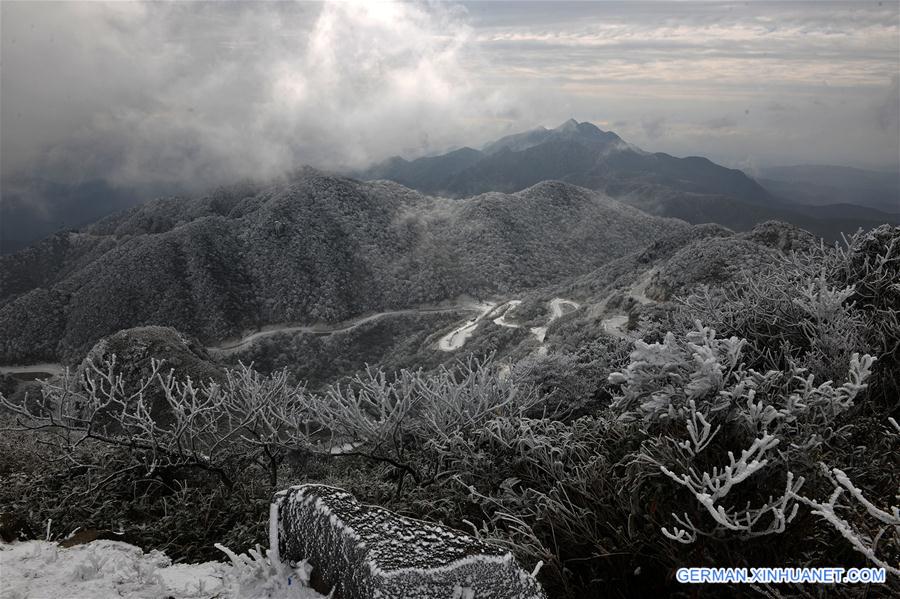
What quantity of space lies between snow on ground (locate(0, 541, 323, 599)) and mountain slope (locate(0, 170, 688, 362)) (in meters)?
65.2

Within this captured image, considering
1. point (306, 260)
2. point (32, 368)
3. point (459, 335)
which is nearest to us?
point (459, 335)

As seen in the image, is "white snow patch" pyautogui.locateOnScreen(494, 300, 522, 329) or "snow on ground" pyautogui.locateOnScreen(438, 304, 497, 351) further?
"white snow patch" pyautogui.locateOnScreen(494, 300, 522, 329)

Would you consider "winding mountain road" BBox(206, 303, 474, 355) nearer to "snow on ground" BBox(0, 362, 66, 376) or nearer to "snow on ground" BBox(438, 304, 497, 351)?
"snow on ground" BBox(438, 304, 497, 351)

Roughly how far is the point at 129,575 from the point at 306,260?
78938mm

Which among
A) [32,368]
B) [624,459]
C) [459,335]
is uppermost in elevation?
[624,459]

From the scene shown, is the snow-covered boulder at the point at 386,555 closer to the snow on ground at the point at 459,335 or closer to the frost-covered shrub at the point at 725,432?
the frost-covered shrub at the point at 725,432

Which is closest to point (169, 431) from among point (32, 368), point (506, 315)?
point (506, 315)

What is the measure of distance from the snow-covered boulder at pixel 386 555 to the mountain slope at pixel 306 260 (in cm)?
6706

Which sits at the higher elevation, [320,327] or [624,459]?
[624,459]

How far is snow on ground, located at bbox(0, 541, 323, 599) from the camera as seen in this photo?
11.7 feet

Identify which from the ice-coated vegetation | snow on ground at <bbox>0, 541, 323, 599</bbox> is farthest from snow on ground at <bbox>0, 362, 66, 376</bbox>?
snow on ground at <bbox>0, 541, 323, 599</bbox>

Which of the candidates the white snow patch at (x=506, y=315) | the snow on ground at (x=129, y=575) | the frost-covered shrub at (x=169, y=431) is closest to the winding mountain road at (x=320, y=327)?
the white snow patch at (x=506, y=315)

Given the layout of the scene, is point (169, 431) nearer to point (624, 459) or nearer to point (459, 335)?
point (624, 459)

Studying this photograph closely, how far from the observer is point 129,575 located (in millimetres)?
4395
